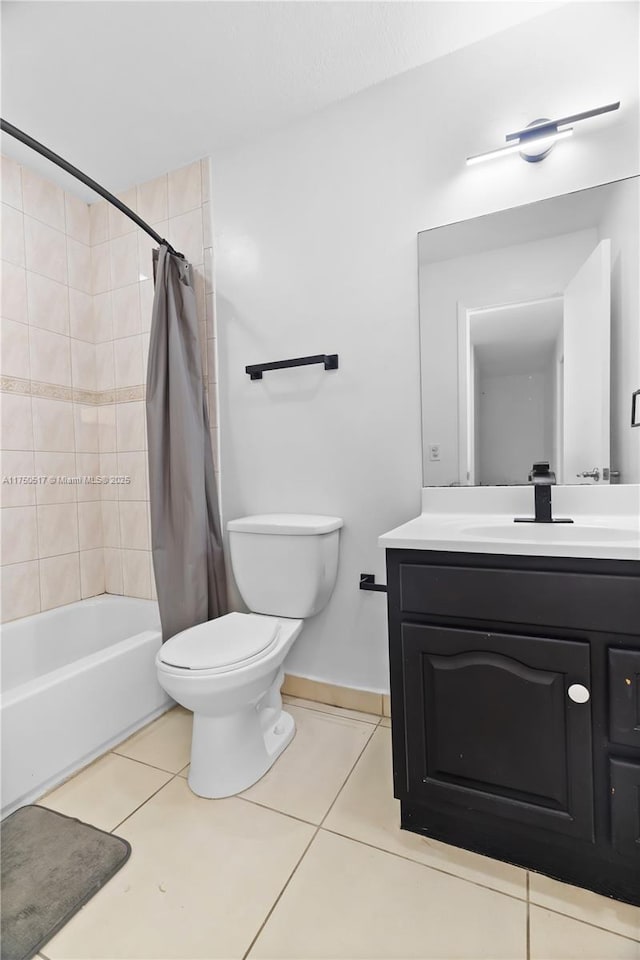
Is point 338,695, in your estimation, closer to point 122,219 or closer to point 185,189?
point 185,189

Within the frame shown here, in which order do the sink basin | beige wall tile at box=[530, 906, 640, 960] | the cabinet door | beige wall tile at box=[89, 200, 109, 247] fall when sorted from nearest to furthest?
beige wall tile at box=[530, 906, 640, 960] < the cabinet door < the sink basin < beige wall tile at box=[89, 200, 109, 247]

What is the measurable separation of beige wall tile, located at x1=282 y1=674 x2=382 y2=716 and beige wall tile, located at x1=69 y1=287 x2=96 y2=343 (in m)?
1.97

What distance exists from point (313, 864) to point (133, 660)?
0.94 meters

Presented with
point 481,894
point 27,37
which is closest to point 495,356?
point 481,894

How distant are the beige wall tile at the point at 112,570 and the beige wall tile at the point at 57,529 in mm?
180

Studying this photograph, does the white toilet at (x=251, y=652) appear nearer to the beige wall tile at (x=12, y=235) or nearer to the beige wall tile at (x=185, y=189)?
the beige wall tile at (x=185, y=189)

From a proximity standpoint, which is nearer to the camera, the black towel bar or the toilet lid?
the toilet lid

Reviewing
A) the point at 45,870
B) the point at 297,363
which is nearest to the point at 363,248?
the point at 297,363

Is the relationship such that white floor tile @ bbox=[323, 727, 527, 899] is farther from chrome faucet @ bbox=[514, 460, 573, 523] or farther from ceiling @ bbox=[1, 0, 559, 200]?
ceiling @ bbox=[1, 0, 559, 200]

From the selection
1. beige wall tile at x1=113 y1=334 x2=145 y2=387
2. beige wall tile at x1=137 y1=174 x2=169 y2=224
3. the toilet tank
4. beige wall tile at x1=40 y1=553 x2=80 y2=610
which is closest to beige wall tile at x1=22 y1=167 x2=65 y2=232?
beige wall tile at x1=137 y1=174 x2=169 y2=224

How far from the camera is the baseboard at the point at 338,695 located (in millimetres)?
1748

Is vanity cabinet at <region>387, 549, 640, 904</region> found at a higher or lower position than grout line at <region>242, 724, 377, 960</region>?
higher

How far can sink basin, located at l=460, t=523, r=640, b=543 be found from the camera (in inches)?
45.1

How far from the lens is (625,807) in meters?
0.95
